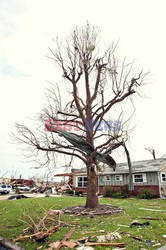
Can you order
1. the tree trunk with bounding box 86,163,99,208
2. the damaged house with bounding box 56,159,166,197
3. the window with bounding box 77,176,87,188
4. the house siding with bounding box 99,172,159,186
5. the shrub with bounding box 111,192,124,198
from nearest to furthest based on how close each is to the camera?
the tree trunk with bounding box 86,163,99,208, the damaged house with bounding box 56,159,166,197, the house siding with bounding box 99,172,159,186, the shrub with bounding box 111,192,124,198, the window with bounding box 77,176,87,188

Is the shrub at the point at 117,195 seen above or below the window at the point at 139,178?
below

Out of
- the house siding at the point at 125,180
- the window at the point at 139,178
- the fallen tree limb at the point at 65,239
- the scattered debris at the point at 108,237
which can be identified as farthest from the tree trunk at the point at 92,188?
the window at the point at 139,178

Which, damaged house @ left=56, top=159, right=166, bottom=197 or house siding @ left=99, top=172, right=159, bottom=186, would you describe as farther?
house siding @ left=99, top=172, right=159, bottom=186

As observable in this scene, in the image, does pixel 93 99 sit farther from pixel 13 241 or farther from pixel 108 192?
pixel 108 192

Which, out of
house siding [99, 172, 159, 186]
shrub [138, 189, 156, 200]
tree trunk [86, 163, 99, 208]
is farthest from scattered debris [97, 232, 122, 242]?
house siding [99, 172, 159, 186]

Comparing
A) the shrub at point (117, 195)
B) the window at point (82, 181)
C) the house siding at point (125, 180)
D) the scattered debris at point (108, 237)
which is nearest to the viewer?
the scattered debris at point (108, 237)

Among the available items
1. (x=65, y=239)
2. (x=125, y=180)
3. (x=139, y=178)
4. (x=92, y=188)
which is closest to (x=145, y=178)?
(x=139, y=178)

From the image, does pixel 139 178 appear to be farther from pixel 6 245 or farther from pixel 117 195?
pixel 6 245

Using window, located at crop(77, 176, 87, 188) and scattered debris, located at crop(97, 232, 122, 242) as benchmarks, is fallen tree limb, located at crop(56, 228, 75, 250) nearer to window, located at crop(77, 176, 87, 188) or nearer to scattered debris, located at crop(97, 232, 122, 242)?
scattered debris, located at crop(97, 232, 122, 242)

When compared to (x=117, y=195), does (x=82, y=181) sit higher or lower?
higher

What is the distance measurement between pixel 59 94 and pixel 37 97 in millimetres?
1761

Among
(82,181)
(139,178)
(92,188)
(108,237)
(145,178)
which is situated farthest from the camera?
(82,181)

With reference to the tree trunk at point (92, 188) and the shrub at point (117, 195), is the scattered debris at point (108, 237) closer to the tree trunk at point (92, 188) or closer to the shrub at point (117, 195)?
the tree trunk at point (92, 188)

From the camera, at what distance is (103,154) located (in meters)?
9.64
